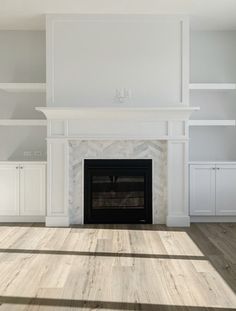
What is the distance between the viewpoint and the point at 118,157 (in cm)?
588

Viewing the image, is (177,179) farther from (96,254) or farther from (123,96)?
(96,254)

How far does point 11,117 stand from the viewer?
6.36 m

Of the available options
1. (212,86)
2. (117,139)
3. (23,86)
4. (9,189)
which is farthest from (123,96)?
(9,189)

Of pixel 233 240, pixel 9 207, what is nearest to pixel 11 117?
pixel 9 207

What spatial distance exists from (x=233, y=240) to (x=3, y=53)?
4179 mm

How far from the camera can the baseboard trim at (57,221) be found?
5730 mm

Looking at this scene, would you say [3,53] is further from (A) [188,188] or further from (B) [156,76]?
(A) [188,188]

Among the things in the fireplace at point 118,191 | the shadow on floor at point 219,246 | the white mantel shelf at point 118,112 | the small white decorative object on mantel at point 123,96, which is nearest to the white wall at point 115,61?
the small white decorative object on mantel at point 123,96

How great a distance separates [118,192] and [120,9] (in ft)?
8.04

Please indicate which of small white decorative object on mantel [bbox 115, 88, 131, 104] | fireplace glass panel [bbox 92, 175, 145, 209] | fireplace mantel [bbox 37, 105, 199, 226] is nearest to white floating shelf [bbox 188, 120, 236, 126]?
fireplace mantel [bbox 37, 105, 199, 226]

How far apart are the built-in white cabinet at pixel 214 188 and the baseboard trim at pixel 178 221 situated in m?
0.26

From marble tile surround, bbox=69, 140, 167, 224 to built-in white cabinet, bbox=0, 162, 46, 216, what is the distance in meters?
0.43

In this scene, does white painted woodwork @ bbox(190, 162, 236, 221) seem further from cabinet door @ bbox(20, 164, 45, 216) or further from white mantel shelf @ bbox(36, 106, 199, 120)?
→ cabinet door @ bbox(20, 164, 45, 216)

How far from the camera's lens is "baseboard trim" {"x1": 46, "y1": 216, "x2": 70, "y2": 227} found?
226 inches
